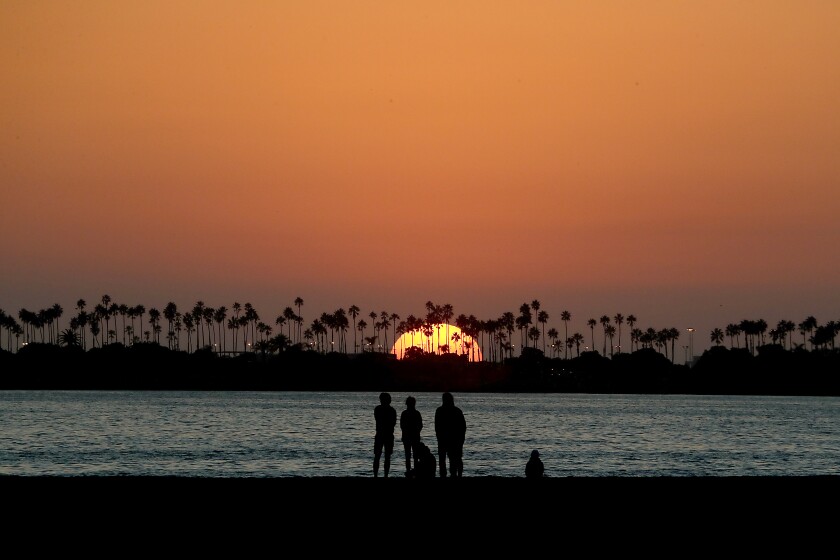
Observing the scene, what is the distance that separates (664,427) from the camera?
4579 inches

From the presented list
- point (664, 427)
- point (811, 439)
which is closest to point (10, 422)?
point (664, 427)


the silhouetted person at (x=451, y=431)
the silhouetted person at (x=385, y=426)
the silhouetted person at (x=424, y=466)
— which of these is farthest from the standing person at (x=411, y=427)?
the silhouetted person at (x=424, y=466)

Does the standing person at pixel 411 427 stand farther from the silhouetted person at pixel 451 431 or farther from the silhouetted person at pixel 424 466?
the silhouetted person at pixel 424 466

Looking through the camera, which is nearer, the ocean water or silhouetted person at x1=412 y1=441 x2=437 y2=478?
silhouetted person at x1=412 y1=441 x2=437 y2=478

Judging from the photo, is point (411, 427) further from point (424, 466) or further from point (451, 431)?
point (424, 466)
